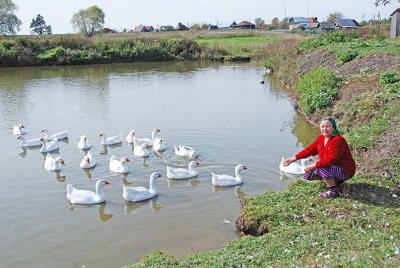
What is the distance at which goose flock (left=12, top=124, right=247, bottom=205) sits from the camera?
420 inches

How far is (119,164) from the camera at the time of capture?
1260cm

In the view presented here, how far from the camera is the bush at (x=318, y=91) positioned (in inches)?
691

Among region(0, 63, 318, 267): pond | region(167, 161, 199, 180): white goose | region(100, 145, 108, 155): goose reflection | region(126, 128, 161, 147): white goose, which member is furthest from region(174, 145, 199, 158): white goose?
region(100, 145, 108, 155): goose reflection

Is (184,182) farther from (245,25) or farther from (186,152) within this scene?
(245,25)

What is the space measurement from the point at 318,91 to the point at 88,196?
11.6m

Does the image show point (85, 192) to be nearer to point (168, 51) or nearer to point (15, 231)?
point (15, 231)

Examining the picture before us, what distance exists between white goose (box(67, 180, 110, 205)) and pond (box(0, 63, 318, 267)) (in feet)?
0.56

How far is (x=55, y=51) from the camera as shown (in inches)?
1797

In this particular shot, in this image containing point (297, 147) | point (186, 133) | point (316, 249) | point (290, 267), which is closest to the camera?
point (290, 267)

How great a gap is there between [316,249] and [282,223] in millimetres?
1456

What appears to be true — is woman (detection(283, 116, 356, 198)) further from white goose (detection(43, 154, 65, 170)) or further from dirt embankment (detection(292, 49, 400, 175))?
white goose (detection(43, 154, 65, 170))

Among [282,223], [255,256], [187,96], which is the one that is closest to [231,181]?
[282,223]

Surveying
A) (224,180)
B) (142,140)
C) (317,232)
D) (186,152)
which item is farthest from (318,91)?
(317,232)

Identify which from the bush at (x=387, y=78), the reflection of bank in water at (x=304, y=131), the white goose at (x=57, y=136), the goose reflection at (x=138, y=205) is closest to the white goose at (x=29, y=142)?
the white goose at (x=57, y=136)
